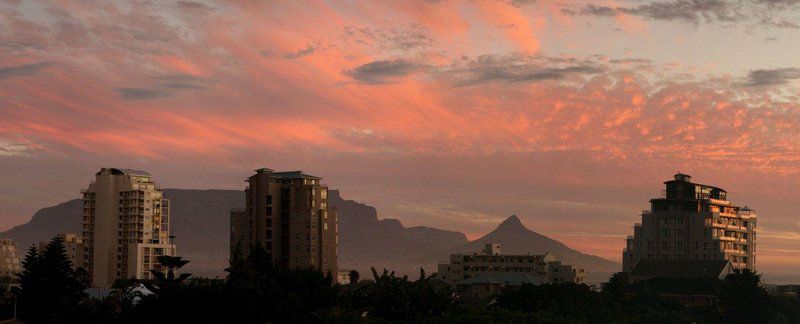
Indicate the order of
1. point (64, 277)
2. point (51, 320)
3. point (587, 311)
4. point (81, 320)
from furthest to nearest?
point (587, 311) → point (64, 277) → point (51, 320) → point (81, 320)

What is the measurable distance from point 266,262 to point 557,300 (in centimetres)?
4218

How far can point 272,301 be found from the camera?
115750 mm

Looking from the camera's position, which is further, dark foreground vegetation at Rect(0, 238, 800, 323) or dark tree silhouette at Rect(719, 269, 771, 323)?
dark tree silhouette at Rect(719, 269, 771, 323)

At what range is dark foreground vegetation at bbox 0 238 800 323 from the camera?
107000 mm

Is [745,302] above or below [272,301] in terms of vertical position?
below

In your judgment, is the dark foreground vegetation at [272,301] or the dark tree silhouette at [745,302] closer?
the dark foreground vegetation at [272,301]

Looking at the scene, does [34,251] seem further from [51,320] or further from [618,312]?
[618,312]

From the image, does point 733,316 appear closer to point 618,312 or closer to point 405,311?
point 618,312

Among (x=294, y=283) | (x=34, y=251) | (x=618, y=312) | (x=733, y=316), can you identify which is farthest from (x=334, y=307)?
(x=733, y=316)

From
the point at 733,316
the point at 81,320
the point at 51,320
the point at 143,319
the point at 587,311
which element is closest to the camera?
the point at 143,319

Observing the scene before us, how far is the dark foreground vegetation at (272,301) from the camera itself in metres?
107

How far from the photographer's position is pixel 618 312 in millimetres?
164625

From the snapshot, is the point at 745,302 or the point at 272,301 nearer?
the point at 272,301

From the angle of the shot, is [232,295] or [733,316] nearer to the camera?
[232,295]
